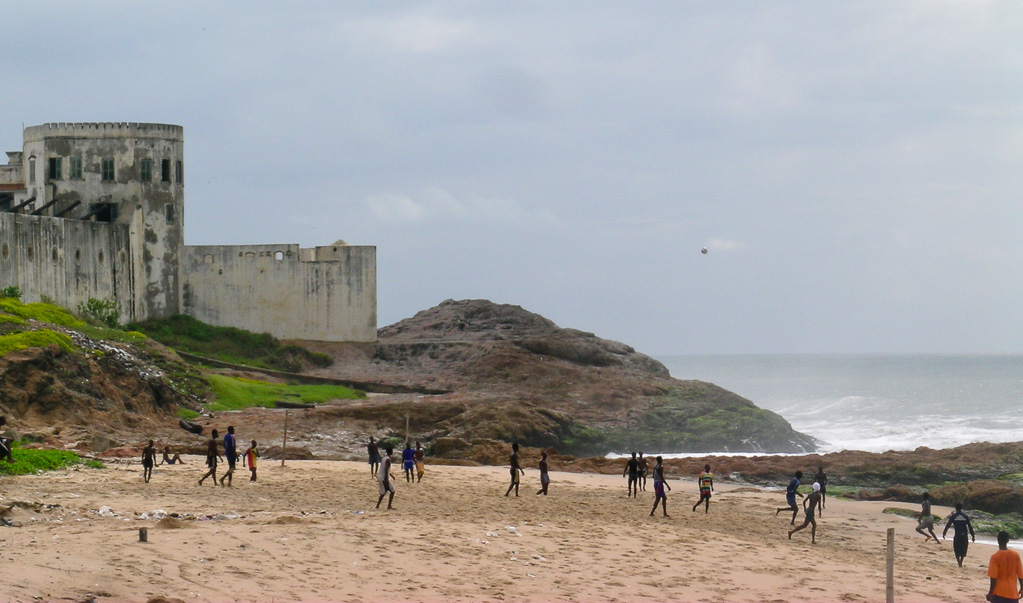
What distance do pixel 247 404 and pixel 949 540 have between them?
76.7 feet

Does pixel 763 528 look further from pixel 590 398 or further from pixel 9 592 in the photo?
pixel 590 398

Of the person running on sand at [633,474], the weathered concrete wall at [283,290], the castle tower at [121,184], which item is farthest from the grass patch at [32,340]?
the weathered concrete wall at [283,290]

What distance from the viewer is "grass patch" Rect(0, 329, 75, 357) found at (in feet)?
104

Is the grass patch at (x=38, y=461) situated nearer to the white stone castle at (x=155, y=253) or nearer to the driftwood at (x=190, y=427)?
the driftwood at (x=190, y=427)

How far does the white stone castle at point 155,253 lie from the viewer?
47.9 metres

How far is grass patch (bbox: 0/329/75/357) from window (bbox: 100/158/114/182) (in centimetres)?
1733

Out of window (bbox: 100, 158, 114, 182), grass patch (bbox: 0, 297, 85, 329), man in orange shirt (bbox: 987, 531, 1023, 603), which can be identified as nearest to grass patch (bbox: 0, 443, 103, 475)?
grass patch (bbox: 0, 297, 85, 329)

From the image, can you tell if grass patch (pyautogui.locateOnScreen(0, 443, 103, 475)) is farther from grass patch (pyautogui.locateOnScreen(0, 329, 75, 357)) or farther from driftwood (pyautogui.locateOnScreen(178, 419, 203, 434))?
grass patch (pyautogui.locateOnScreen(0, 329, 75, 357))

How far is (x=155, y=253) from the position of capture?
2029 inches

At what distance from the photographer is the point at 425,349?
54.1m

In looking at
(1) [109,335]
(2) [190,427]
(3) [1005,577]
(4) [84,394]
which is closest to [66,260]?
(1) [109,335]

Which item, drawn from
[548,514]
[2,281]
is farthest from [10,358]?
[548,514]

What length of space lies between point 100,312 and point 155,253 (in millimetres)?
6921

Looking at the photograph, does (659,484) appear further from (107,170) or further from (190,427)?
(107,170)
